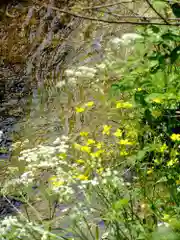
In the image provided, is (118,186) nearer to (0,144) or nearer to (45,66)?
(0,144)

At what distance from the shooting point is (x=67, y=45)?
541 cm

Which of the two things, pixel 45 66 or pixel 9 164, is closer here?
pixel 9 164

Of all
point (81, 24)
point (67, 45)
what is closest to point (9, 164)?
point (67, 45)

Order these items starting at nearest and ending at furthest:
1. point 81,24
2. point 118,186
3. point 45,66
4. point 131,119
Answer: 1. point 118,186
2. point 131,119
3. point 45,66
4. point 81,24

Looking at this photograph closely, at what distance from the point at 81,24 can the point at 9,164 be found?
2.77m

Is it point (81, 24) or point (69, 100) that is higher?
point (81, 24)

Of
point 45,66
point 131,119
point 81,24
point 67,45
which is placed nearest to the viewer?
point 131,119

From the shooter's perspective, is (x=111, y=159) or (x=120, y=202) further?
(x=111, y=159)

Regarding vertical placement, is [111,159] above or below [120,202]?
below

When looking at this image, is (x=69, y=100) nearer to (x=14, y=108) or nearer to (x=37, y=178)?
(x=14, y=108)

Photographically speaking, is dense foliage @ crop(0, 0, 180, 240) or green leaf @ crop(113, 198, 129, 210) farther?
dense foliage @ crop(0, 0, 180, 240)

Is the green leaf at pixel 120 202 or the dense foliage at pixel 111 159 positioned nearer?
the green leaf at pixel 120 202

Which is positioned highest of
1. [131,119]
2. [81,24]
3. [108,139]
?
[81,24]

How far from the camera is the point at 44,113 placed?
4215mm
